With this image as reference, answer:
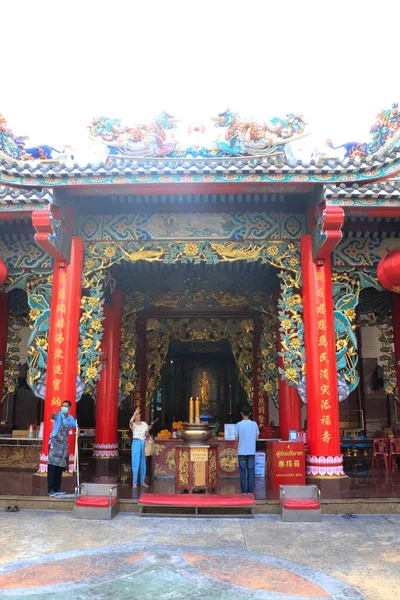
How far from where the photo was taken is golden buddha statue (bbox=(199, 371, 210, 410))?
16078mm

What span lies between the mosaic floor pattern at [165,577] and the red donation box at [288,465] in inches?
105

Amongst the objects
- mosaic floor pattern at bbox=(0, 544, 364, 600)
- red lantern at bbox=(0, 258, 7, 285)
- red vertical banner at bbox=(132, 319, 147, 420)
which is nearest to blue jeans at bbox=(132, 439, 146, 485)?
mosaic floor pattern at bbox=(0, 544, 364, 600)

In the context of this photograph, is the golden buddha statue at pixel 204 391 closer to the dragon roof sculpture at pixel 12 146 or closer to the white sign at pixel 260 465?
the white sign at pixel 260 465

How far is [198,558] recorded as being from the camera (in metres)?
4.38

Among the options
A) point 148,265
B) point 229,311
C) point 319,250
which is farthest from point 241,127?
point 229,311

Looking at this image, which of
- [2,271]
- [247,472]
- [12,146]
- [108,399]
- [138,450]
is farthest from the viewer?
[108,399]

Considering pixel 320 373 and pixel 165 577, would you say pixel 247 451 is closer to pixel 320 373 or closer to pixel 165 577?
pixel 320 373

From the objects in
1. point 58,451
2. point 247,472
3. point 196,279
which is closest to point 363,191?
point 247,472

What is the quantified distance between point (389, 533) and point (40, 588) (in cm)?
379

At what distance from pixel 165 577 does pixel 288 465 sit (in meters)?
3.68

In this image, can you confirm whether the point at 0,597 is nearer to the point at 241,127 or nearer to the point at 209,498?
the point at 209,498

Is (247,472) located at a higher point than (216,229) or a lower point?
lower

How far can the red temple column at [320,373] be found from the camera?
7.22m

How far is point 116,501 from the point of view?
20.4ft
